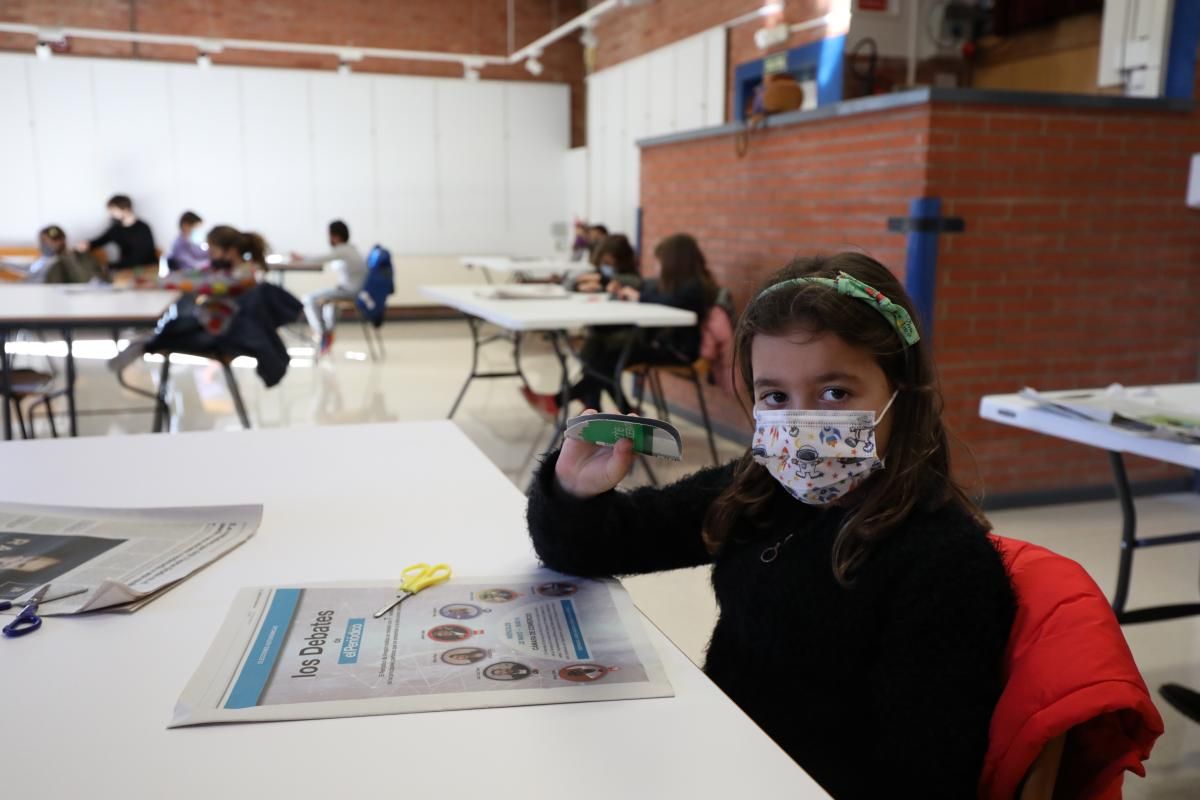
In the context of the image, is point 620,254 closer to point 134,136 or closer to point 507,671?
point 507,671

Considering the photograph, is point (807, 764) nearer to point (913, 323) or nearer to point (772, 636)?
point (772, 636)

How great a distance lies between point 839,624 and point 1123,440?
1191mm

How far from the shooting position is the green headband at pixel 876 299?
1007mm

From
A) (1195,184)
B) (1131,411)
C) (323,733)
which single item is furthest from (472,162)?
(323,733)

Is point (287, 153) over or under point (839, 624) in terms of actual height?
over

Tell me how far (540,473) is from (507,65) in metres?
10.3

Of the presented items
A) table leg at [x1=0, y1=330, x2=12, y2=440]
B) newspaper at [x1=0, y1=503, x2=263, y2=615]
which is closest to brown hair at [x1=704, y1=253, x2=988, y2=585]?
newspaper at [x1=0, y1=503, x2=263, y2=615]

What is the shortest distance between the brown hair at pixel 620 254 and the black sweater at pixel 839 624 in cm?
418

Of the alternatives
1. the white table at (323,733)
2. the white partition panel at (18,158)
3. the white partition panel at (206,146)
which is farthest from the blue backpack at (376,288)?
the white table at (323,733)

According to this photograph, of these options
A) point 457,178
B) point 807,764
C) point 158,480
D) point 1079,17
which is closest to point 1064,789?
point 807,764

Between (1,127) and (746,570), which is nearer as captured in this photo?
(746,570)

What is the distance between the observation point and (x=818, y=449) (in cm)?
100

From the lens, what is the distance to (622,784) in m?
0.66

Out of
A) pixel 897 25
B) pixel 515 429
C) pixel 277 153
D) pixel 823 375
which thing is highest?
pixel 897 25
